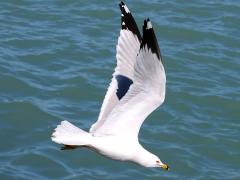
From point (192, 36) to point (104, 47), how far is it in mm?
1427

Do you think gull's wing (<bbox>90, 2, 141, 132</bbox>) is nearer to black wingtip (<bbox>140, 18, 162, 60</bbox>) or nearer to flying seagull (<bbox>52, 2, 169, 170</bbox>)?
flying seagull (<bbox>52, 2, 169, 170</bbox>)

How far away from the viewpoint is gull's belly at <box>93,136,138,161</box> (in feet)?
25.3

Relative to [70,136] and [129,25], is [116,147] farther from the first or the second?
[129,25]

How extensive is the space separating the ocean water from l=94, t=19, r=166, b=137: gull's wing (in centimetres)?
158

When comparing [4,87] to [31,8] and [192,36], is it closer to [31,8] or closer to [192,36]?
[31,8]

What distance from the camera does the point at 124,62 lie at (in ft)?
26.6

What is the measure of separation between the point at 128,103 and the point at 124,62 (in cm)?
51

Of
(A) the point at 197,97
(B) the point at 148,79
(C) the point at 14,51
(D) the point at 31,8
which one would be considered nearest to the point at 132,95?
(B) the point at 148,79

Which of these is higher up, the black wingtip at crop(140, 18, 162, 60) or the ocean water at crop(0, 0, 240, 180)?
the ocean water at crop(0, 0, 240, 180)

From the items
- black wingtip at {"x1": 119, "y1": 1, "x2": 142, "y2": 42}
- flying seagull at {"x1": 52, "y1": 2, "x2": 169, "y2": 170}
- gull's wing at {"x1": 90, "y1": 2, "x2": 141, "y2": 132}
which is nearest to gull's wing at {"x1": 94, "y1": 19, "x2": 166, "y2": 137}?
flying seagull at {"x1": 52, "y1": 2, "x2": 169, "y2": 170}

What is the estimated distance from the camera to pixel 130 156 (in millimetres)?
7824

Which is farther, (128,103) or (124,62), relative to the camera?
(124,62)

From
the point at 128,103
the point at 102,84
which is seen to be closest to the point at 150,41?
the point at 128,103

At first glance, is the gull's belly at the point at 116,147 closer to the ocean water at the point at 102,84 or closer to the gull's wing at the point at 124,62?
the gull's wing at the point at 124,62
